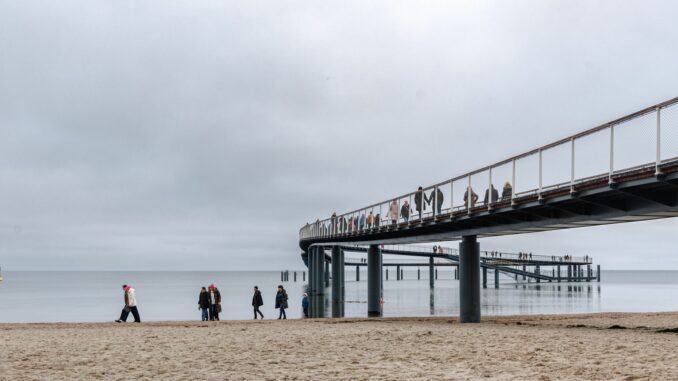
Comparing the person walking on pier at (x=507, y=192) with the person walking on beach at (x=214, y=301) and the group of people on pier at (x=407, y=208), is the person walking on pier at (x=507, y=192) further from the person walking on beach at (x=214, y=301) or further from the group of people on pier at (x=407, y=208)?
the person walking on beach at (x=214, y=301)

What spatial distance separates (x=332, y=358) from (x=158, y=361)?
10.5ft

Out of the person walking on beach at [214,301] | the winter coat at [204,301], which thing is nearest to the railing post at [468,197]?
the winter coat at [204,301]

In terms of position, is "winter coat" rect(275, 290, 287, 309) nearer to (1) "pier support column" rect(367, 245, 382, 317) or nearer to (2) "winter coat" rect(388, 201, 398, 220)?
(2) "winter coat" rect(388, 201, 398, 220)

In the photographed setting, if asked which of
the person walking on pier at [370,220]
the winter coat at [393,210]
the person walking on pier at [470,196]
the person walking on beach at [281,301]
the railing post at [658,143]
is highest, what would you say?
the railing post at [658,143]

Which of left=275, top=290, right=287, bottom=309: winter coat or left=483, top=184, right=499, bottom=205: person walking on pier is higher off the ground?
left=483, top=184, right=499, bottom=205: person walking on pier

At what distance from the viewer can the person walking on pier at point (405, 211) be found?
32.5 metres

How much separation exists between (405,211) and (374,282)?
50.4 ft

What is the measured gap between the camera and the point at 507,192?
23250 mm

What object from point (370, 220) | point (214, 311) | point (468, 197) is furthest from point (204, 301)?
point (468, 197)

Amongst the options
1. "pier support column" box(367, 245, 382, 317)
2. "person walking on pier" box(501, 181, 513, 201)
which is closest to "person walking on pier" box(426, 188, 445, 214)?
"person walking on pier" box(501, 181, 513, 201)

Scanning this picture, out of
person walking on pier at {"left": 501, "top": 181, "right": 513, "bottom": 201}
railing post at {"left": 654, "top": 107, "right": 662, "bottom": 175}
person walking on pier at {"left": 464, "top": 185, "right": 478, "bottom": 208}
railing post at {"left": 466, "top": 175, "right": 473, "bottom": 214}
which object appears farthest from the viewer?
railing post at {"left": 466, "top": 175, "right": 473, "bottom": 214}

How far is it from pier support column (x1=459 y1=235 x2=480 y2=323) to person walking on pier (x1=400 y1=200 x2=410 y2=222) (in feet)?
11.7

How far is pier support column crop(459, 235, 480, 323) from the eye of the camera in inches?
1137

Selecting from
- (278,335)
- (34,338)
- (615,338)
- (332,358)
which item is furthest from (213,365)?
(615,338)
